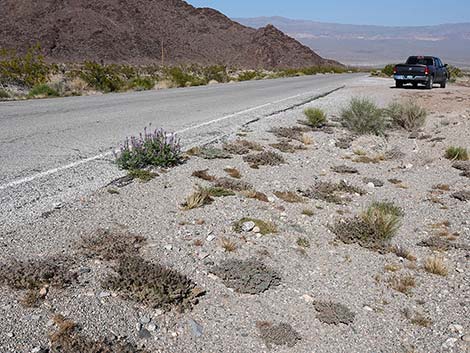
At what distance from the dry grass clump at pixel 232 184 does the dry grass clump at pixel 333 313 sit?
2615 millimetres

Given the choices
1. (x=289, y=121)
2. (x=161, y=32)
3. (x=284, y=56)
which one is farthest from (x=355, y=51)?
(x=289, y=121)

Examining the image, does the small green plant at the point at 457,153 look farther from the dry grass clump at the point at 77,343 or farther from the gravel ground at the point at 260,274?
the dry grass clump at the point at 77,343

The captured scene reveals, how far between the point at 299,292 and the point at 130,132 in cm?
596

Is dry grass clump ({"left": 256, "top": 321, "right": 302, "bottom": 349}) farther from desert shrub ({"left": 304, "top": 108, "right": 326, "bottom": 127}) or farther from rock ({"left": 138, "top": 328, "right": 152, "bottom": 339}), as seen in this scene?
desert shrub ({"left": 304, "top": 108, "right": 326, "bottom": 127})

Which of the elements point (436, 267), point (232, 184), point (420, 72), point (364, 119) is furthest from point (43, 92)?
point (420, 72)

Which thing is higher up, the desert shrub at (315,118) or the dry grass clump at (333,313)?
the desert shrub at (315,118)

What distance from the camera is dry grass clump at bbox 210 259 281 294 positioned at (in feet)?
13.2

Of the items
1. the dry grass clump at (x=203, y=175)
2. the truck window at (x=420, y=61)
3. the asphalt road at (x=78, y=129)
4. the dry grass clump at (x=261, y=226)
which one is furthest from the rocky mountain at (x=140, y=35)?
the dry grass clump at (x=261, y=226)

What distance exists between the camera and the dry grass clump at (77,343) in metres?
2.96

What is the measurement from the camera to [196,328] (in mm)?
3426

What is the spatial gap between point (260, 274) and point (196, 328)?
95 centimetres

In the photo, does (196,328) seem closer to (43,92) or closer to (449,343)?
(449,343)

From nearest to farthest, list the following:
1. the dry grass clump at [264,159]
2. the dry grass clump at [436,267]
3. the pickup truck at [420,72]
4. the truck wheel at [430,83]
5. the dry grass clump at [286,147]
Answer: the dry grass clump at [436,267] < the dry grass clump at [264,159] < the dry grass clump at [286,147] < the pickup truck at [420,72] < the truck wheel at [430,83]

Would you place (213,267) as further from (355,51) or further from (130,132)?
A: (355,51)
